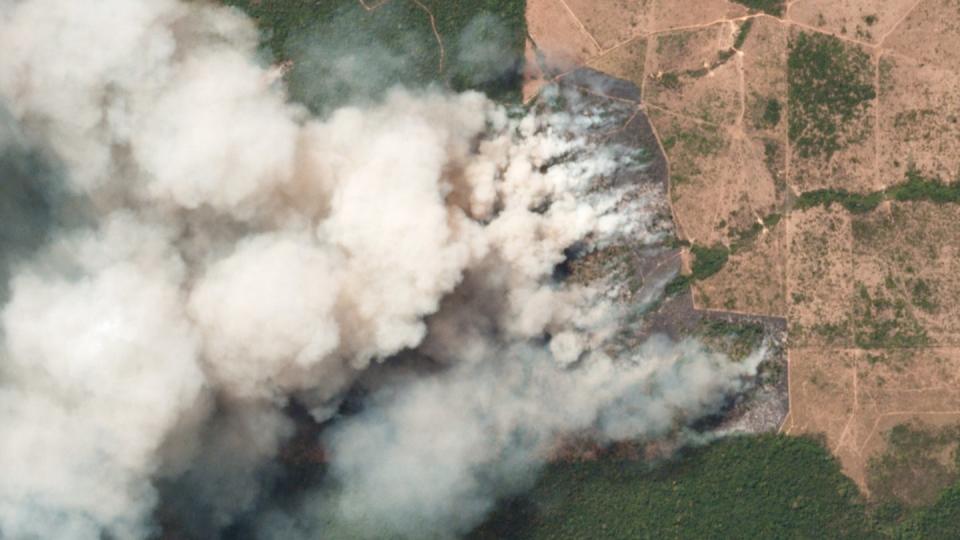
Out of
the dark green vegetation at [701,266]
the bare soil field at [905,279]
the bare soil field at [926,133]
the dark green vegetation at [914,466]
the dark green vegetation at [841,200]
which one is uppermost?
the bare soil field at [926,133]

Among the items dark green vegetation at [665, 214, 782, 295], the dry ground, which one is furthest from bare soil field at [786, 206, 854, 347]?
dark green vegetation at [665, 214, 782, 295]

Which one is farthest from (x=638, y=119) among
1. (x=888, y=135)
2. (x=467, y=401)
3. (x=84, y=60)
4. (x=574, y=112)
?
(x=84, y=60)

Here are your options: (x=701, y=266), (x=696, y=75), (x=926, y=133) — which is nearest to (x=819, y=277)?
(x=701, y=266)

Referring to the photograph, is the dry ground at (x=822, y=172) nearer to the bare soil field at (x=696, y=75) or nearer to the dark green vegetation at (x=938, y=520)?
the bare soil field at (x=696, y=75)

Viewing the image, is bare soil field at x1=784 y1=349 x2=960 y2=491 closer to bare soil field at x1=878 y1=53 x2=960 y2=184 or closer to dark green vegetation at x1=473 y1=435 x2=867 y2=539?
dark green vegetation at x1=473 y1=435 x2=867 y2=539

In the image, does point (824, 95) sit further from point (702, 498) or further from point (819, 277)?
point (702, 498)

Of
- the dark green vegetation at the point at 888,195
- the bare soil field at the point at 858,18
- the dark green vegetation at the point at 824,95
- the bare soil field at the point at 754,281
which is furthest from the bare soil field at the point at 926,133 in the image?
the bare soil field at the point at 754,281
